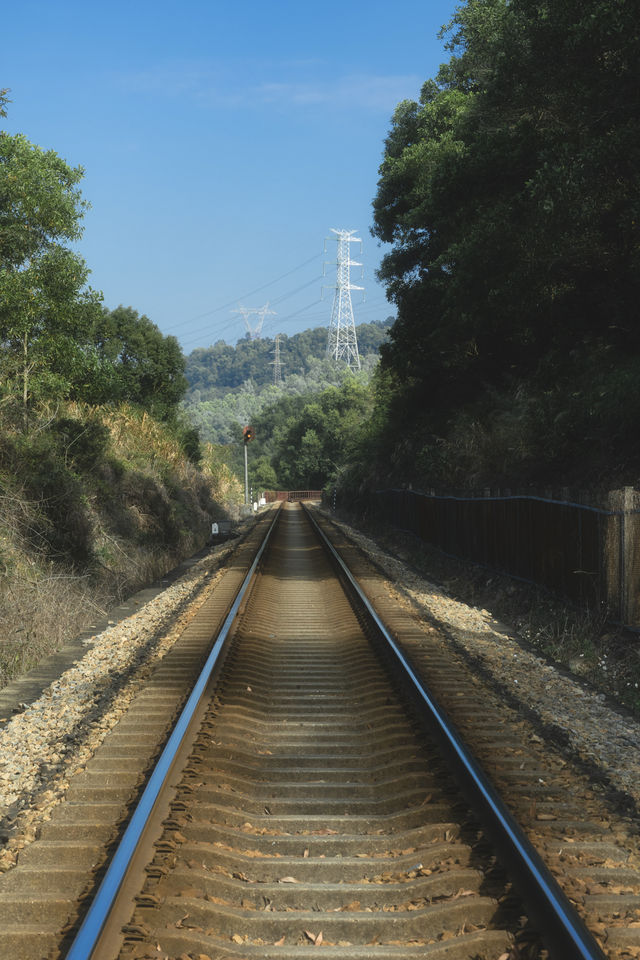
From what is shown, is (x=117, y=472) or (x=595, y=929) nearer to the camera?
(x=595, y=929)

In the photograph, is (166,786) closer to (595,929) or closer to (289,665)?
(595,929)

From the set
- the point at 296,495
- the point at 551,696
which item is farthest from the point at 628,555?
the point at 296,495

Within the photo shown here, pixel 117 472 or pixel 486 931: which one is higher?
pixel 117 472

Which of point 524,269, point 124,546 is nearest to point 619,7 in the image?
point 524,269

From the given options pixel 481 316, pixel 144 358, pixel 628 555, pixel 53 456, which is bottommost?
pixel 628 555

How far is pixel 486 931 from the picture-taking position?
3.45 m

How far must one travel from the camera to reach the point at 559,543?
452 inches

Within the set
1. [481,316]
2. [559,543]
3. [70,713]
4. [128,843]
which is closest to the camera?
[128,843]

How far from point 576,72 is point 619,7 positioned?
4.97 feet

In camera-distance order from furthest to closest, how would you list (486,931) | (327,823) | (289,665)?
(289,665) → (327,823) → (486,931)

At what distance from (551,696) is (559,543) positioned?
3947 mm

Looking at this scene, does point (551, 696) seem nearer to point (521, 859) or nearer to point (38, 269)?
point (521, 859)

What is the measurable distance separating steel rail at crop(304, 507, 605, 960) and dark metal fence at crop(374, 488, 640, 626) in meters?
4.01

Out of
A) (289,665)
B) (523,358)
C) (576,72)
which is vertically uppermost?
(576,72)
